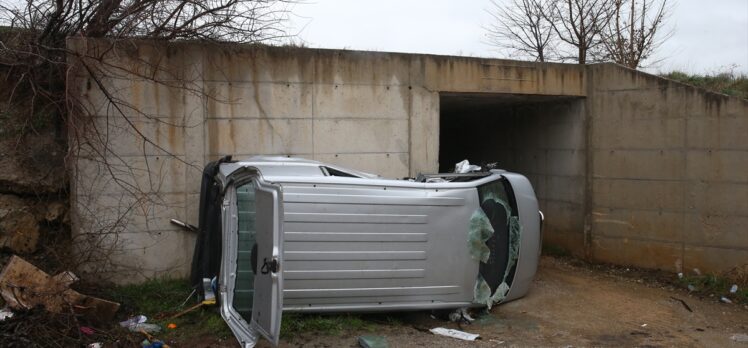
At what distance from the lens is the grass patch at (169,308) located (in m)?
4.69

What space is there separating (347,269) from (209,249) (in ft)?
4.78

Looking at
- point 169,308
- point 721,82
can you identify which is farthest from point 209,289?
point 721,82

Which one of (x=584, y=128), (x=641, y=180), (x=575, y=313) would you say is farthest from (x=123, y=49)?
(x=641, y=180)

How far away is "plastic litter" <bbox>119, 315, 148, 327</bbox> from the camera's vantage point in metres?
4.71

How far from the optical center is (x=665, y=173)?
7.07 m

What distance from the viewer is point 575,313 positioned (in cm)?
564

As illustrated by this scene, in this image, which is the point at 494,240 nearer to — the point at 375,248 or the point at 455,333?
the point at 455,333

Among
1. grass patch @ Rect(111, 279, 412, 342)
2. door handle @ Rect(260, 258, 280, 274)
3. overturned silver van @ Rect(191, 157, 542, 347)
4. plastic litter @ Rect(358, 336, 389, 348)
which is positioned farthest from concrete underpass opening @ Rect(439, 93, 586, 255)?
door handle @ Rect(260, 258, 280, 274)

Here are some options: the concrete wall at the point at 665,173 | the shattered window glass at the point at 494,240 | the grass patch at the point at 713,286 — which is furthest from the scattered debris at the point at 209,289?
the grass patch at the point at 713,286

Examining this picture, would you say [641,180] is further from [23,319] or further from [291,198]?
[23,319]

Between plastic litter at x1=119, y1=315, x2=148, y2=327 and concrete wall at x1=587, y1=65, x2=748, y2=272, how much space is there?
20.3 feet

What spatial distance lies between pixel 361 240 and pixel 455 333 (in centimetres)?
126

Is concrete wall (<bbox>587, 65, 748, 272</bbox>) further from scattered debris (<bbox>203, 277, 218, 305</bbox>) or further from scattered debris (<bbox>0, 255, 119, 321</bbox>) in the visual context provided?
scattered debris (<bbox>0, 255, 119, 321</bbox>)

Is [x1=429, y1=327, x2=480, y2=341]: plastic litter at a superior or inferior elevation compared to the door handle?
inferior
